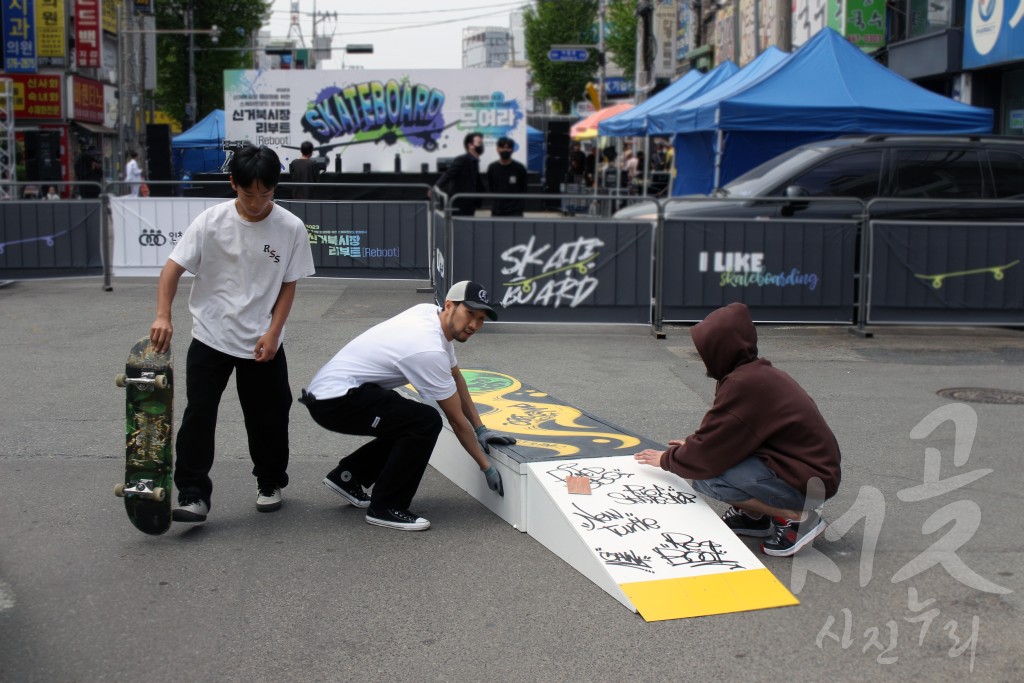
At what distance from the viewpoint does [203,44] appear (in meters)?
63.5

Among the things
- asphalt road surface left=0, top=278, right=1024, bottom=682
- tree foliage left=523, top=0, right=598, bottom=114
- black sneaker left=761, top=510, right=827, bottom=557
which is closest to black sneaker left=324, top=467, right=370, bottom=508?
asphalt road surface left=0, top=278, right=1024, bottom=682

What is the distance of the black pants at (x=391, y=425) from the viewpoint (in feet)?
18.1

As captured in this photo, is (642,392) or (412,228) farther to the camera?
(412,228)

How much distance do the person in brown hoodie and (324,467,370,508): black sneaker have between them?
176 cm

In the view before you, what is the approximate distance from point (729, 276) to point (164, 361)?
7426 millimetres

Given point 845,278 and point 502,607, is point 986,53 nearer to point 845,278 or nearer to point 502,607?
point 845,278

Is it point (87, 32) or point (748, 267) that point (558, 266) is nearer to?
point (748, 267)

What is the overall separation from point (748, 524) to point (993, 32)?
15.1 m

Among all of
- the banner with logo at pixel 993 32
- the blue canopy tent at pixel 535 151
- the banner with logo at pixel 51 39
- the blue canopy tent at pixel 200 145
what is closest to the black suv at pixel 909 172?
the banner with logo at pixel 993 32

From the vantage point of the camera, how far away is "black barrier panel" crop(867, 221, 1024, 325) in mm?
11297

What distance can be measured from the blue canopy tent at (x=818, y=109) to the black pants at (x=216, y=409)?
491 inches

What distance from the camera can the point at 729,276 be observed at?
37.5 feet

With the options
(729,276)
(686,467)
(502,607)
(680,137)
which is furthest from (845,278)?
→ (680,137)

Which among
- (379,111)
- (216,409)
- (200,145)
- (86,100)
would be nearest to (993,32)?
(379,111)
